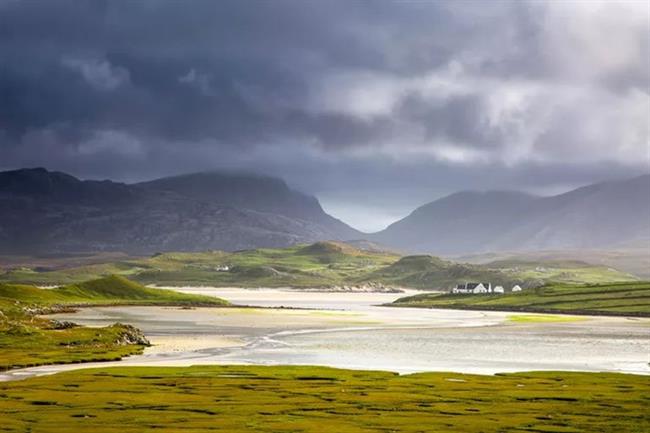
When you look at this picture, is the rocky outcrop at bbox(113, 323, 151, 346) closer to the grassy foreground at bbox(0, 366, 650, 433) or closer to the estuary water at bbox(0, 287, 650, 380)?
the estuary water at bbox(0, 287, 650, 380)

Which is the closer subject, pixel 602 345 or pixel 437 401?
pixel 437 401

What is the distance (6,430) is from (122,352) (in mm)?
61124

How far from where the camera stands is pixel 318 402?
222ft

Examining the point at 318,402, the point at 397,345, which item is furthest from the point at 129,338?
the point at 318,402

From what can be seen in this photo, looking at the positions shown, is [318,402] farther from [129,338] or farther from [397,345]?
[397,345]

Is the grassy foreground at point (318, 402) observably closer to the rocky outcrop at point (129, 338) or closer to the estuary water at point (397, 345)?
the estuary water at point (397, 345)

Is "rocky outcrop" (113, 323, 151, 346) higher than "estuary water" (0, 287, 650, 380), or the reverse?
"rocky outcrop" (113, 323, 151, 346)

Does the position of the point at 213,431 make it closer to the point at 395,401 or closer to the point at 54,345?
the point at 395,401

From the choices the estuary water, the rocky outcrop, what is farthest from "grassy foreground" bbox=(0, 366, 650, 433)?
the rocky outcrop

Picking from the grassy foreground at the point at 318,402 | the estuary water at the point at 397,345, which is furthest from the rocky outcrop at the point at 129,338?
the grassy foreground at the point at 318,402

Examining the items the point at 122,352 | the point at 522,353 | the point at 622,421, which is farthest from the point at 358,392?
the point at 522,353

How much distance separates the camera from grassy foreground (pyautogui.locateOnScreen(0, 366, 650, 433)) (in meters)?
Result: 56.4

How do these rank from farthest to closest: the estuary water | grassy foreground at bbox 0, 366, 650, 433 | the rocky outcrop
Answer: the rocky outcrop → the estuary water → grassy foreground at bbox 0, 366, 650, 433

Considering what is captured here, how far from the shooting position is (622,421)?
59.6 m
